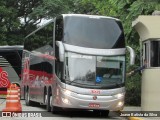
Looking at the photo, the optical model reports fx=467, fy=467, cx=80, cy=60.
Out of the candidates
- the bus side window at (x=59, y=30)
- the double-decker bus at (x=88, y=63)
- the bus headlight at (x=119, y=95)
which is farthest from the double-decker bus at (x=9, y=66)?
the bus headlight at (x=119, y=95)

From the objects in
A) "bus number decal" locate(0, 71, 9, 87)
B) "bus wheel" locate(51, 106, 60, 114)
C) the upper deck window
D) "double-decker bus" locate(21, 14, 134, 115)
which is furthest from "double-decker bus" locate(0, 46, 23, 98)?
the upper deck window

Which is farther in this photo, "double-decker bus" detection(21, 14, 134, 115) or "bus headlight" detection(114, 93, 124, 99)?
"bus headlight" detection(114, 93, 124, 99)

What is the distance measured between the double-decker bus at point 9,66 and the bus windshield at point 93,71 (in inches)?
606

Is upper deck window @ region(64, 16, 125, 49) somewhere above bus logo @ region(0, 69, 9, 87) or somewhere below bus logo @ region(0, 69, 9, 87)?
above

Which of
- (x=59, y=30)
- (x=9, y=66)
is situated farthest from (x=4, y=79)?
(x=59, y=30)

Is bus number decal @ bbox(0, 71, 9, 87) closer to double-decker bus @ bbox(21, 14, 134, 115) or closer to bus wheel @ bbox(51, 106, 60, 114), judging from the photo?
bus wheel @ bbox(51, 106, 60, 114)

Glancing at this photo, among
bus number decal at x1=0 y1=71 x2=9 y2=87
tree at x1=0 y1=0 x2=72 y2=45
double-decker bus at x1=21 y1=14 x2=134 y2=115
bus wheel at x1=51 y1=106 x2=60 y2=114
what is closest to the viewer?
double-decker bus at x1=21 y1=14 x2=134 y2=115

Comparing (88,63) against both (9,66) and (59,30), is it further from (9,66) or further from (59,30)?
(9,66)

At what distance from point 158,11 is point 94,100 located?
4330 mm

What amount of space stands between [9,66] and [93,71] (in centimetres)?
1573

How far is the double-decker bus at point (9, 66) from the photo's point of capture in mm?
32219

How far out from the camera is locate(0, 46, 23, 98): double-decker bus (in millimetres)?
32219

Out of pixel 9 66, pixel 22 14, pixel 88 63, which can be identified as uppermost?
pixel 22 14

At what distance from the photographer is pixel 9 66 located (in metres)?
32.3
